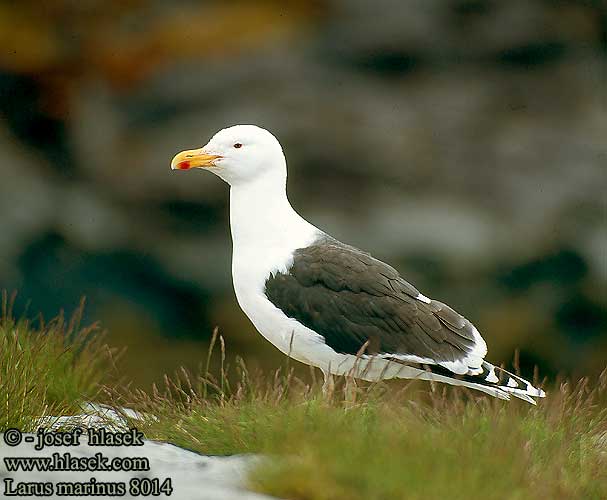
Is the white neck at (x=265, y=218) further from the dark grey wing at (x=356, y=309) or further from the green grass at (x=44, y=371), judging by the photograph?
the green grass at (x=44, y=371)

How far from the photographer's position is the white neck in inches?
240

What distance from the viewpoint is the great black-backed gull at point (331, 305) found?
5883 millimetres

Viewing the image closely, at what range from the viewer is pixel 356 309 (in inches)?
233

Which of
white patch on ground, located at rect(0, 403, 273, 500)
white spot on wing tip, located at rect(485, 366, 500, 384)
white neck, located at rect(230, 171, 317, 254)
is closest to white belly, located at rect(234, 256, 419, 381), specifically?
white neck, located at rect(230, 171, 317, 254)

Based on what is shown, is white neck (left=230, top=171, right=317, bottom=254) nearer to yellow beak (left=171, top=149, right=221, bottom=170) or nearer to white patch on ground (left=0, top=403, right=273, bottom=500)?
yellow beak (left=171, top=149, right=221, bottom=170)

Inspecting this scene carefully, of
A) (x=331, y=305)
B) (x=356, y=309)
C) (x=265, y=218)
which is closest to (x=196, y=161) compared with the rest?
(x=265, y=218)

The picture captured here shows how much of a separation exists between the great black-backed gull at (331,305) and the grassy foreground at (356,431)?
0.20 meters

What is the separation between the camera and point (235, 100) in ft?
35.9

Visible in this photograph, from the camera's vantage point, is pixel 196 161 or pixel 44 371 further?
pixel 196 161

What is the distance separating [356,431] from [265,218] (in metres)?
1.72

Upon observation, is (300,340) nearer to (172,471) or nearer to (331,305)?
(331,305)

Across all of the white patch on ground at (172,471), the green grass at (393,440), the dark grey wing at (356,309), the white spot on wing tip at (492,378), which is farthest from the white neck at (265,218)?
the white patch on ground at (172,471)

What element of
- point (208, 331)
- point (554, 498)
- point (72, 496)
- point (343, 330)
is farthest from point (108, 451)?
point (208, 331)

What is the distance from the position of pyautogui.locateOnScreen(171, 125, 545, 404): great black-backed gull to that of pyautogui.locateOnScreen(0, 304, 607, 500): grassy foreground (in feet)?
0.66
